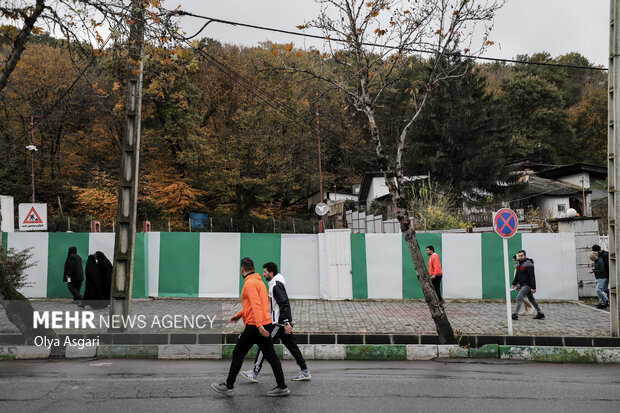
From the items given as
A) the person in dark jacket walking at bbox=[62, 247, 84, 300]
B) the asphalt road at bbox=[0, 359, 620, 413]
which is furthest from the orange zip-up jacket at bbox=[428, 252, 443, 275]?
the person in dark jacket walking at bbox=[62, 247, 84, 300]

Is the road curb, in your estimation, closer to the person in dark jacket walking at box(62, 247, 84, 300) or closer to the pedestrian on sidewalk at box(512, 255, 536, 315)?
the pedestrian on sidewalk at box(512, 255, 536, 315)

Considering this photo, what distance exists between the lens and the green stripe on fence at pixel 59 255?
51.7 ft

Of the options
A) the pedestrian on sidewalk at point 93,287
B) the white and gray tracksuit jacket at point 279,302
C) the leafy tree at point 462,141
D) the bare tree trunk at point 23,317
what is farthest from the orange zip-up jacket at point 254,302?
the leafy tree at point 462,141

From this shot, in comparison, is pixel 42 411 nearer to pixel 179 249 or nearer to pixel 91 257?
pixel 91 257

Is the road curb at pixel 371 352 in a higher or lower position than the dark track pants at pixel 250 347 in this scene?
lower

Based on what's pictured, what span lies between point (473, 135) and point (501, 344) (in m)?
31.6

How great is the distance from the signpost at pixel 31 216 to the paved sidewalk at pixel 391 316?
12.8 feet

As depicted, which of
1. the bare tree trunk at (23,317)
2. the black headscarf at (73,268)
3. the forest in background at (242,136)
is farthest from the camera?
the forest in background at (242,136)

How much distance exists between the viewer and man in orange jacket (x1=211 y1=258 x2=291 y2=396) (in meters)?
6.72

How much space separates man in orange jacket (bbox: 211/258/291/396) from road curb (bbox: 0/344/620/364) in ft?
8.44

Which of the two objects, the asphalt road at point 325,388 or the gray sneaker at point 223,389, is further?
the gray sneaker at point 223,389

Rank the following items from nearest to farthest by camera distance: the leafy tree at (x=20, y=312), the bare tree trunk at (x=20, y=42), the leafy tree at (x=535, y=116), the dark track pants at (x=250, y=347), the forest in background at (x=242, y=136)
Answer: the dark track pants at (x=250, y=347)
the bare tree trunk at (x=20, y=42)
the leafy tree at (x=20, y=312)
the forest in background at (x=242, y=136)
the leafy tree at (x=535, y=116)

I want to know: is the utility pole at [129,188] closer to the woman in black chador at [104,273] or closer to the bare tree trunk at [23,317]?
the bare tree trunk at [23,317]

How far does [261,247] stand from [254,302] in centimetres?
951
